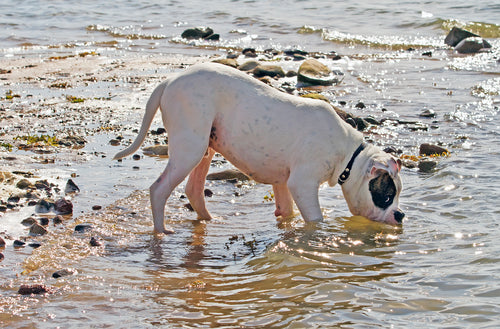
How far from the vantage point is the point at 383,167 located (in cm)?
705

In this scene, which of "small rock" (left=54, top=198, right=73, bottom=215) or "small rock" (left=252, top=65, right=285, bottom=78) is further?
"small rock" (left=252, top=65, right=285, bottom=78)

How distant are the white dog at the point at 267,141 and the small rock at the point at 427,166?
2.43 meters

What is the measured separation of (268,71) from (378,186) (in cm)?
931

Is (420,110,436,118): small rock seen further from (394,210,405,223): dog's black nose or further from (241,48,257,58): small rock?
(241,48,257,58): small rock

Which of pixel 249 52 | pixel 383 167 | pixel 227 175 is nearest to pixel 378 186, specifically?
pixel 383 167

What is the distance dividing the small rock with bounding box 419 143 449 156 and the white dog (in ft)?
10.3

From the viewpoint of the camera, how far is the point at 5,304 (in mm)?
5055

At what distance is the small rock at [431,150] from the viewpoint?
398 inches

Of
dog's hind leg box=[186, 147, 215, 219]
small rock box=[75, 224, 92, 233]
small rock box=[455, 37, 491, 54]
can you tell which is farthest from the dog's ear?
small rock box=[455, 37, 491, 54]

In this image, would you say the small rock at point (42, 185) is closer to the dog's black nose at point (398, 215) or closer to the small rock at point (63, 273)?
the small rock at point (63, 273)

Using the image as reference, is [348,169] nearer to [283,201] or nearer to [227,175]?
[283,201]

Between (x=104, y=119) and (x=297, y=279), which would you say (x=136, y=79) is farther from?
(x=297, y=279)

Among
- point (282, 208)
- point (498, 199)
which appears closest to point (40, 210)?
point (282, 208)

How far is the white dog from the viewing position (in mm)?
6961
